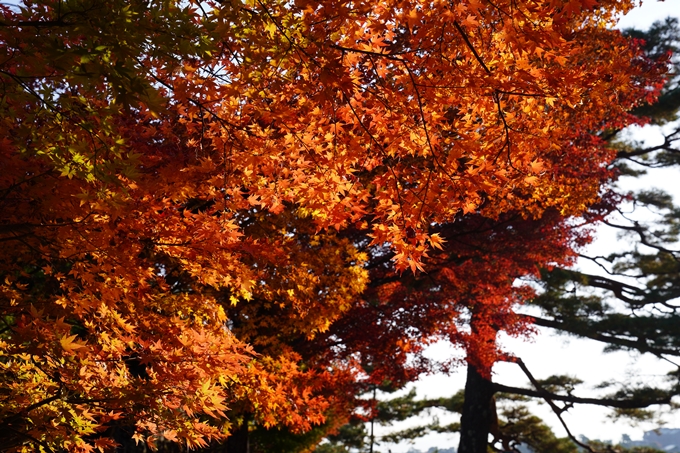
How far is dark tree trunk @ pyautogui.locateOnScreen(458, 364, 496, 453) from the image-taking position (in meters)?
19.3

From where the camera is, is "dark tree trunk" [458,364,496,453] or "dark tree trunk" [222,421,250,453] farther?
"dark tree trunk" [458,364,496,453]

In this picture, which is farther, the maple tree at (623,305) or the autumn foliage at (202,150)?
the maple tree at (623,305)

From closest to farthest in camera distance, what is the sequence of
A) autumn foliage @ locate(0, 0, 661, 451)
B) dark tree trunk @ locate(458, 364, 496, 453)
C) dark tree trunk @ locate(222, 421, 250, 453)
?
autumn foliage @ locate(0, 0, 661, 451), dark tree trunk @ locate(222, 421, 250, 453), dark tree trunk @ locate(458, 364, 496, 453)

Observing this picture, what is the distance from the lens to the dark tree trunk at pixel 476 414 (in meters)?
19.3

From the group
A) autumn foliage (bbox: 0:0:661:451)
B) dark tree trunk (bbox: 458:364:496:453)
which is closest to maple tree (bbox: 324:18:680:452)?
dark tree trunk (bbox: 458:364:496:453)

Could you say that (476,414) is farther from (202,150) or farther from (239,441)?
(202,150)

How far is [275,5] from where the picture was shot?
12.6 feet

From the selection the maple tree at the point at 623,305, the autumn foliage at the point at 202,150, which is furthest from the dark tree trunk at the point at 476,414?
the autumn foliage at the point at 202,150

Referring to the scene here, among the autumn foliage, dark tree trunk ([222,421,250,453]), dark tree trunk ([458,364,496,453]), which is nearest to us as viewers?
the autumn foliage

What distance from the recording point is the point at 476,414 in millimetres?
19844

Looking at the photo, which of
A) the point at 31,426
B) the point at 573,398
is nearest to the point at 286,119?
the point at 31,426

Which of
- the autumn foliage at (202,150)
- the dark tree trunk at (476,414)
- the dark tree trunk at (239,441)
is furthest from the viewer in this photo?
the dark tree trunk at (476,414)

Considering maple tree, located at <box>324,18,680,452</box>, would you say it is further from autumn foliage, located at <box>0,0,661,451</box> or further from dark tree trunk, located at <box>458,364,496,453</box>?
autumn foliage, located at <box>0,0,661,451</box>

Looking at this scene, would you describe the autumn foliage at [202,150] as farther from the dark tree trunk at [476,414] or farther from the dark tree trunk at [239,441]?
the dark tree trunk at [476,414]
